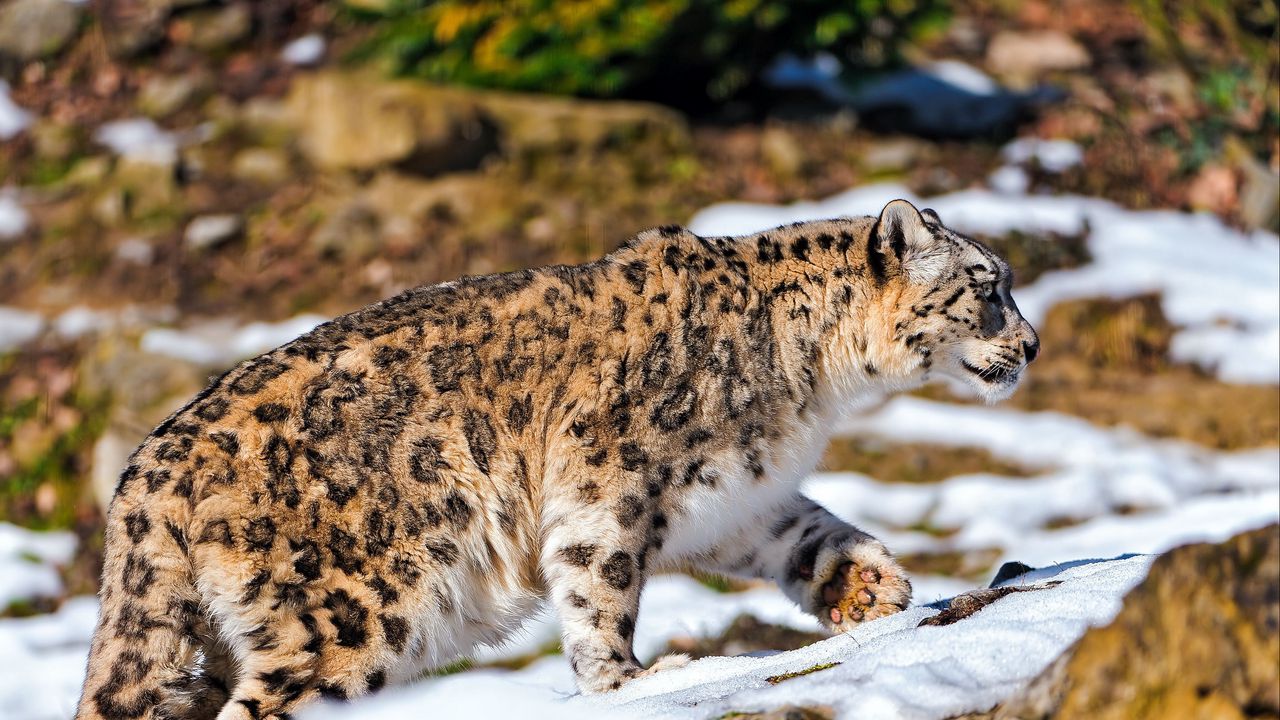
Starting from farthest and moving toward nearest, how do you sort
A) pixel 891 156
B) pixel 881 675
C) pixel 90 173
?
pixel 90 173, pixel 891 156, pixel 881 675

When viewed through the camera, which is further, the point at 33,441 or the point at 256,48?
the point at 256,48

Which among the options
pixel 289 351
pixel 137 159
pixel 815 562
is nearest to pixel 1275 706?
pixel 815 562

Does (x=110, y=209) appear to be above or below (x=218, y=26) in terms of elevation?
below

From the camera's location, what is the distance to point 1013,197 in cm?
1509

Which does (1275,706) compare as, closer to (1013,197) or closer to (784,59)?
(1013,197)

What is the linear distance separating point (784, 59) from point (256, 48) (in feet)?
21.9

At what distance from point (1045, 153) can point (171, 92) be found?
33.9ft

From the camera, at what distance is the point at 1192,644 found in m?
3.59

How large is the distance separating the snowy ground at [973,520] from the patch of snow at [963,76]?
5.86 ft

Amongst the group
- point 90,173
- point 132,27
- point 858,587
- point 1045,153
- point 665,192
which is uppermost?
point 132,27

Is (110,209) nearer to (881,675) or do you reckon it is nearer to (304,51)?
(304,51)

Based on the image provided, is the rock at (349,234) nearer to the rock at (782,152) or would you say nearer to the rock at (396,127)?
the rock at (396,127)

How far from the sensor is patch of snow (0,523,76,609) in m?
11.2

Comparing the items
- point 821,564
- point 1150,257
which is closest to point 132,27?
point 1150,257
